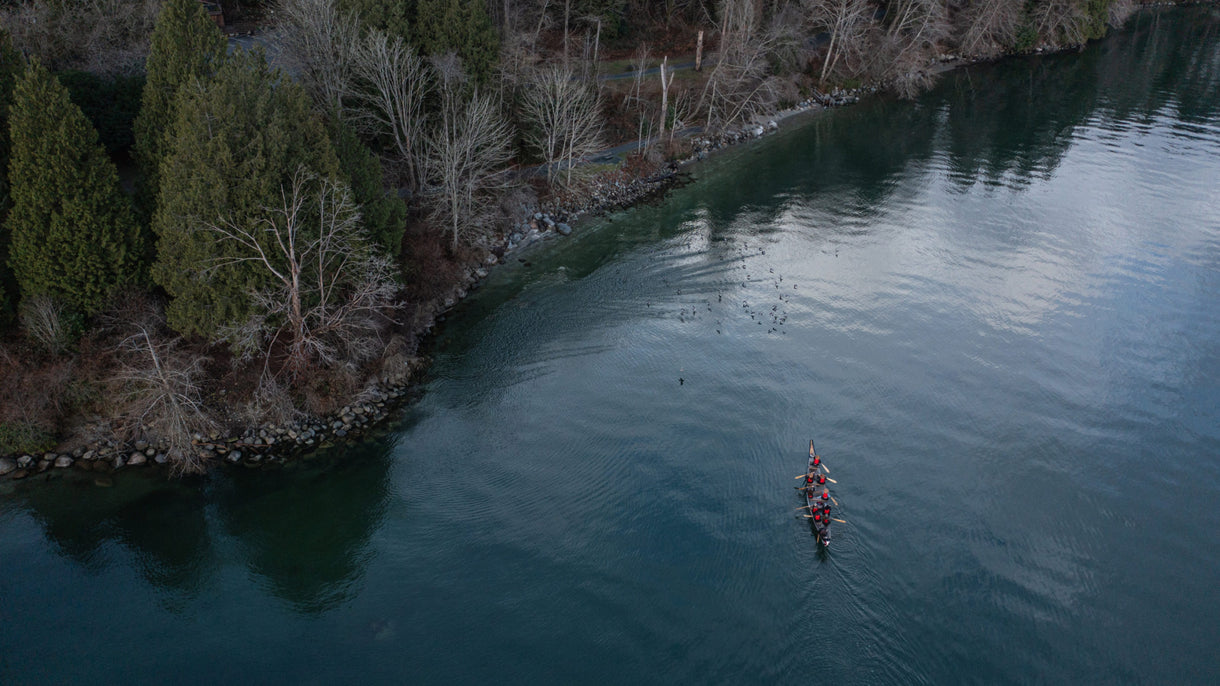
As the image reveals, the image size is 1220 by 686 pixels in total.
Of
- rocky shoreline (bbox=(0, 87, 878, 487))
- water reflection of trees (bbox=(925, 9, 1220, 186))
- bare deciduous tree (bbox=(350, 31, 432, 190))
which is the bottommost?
rocky shoreline (bbox=(0, 87, 878, 487))

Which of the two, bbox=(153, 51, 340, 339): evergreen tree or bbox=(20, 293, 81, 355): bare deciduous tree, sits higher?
bbox=(153, 51, 340, 339): evergreen tree

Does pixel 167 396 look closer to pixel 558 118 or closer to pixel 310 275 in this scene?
pixel 310 275

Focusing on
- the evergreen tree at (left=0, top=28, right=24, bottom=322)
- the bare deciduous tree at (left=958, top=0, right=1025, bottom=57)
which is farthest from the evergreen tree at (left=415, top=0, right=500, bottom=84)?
the bare deciduous tree at (left=958, top=0, right=1025, bottom=57)

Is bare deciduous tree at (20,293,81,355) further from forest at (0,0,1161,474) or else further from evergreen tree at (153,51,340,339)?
evergreen tree at (153,51,340,339)

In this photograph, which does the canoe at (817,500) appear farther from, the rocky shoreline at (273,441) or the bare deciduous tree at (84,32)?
the bare deciduous tree at (84,32)

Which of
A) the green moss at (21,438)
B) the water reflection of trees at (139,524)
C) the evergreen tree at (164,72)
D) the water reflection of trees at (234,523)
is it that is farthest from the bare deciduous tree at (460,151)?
the green moss at (21,438)

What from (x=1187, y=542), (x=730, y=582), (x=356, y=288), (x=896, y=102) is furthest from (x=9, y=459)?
(x=896, y=102)
